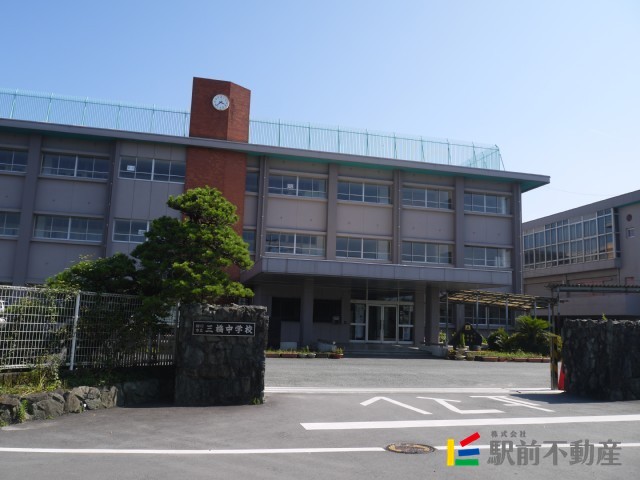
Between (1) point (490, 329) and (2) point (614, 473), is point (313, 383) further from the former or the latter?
(1) point (490, 329)

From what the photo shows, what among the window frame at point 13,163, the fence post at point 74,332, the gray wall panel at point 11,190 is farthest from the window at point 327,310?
the fence post at point 74,332

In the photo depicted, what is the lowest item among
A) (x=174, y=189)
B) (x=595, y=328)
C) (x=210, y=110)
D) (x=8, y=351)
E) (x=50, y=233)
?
(x=8, y=351)

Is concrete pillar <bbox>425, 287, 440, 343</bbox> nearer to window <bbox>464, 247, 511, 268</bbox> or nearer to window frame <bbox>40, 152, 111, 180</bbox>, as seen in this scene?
window <bbox>464, 247, 511, 268</bbox>

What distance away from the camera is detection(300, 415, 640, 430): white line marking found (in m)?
8.32

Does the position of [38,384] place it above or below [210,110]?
below

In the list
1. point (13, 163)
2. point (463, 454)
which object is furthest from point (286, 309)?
point (463, 454)

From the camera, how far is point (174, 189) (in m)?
27.6

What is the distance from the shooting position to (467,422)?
880cm

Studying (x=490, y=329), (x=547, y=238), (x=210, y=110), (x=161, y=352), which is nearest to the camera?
(x=161, y=352)

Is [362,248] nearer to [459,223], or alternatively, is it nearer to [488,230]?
[459,223]

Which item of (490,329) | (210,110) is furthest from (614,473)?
(490,329)

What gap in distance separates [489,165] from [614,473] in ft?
89.0

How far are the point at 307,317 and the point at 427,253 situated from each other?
30.5 ft

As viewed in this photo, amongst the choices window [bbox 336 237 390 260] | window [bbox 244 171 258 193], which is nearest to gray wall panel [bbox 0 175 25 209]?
window [bbox 244 171 258 193]
